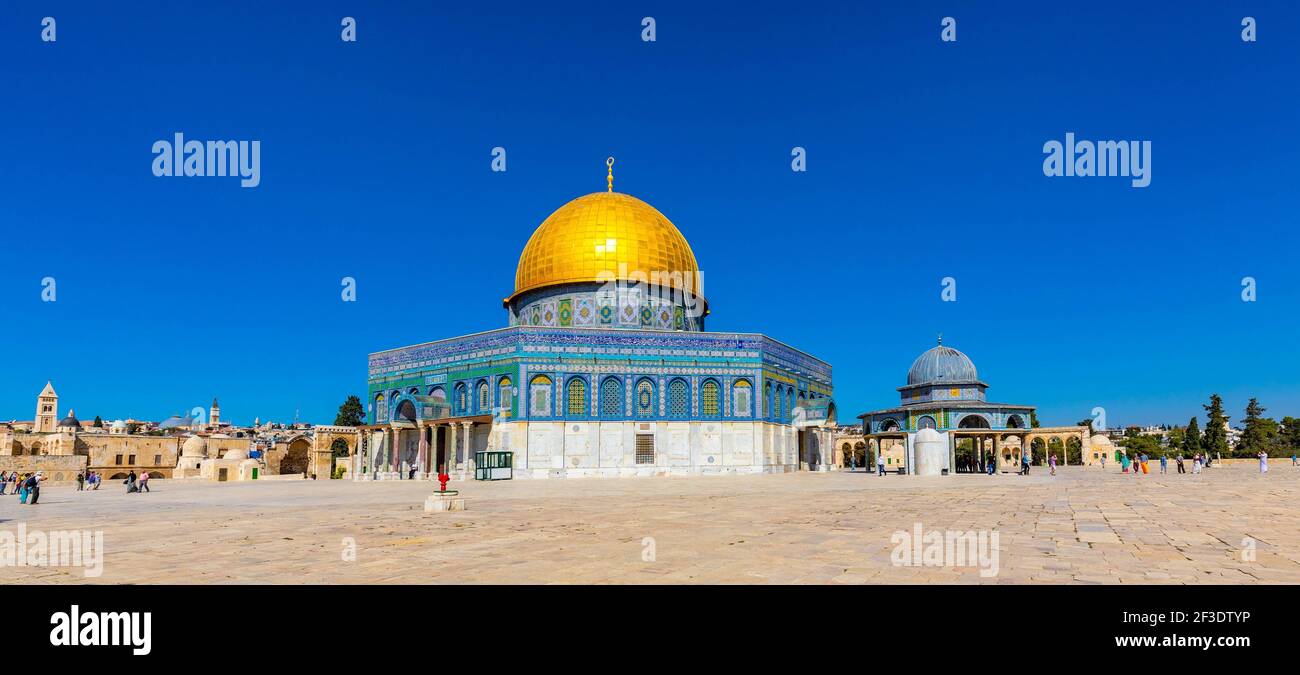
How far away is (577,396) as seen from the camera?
124ft

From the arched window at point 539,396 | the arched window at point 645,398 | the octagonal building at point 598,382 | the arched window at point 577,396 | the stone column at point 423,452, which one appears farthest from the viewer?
the stone column at point 423,452

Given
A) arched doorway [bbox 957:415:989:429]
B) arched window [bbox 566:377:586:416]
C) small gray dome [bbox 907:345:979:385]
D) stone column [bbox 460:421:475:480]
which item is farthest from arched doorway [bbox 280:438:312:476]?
arched doorway [bbox 957:415:989:429]

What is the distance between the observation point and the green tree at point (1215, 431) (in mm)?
65375

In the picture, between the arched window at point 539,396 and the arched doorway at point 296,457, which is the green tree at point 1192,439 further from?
the arched doorway at point 296,457

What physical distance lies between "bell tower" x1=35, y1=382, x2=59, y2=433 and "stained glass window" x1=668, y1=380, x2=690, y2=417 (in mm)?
89788

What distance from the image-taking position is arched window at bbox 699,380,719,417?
3909 centimetres

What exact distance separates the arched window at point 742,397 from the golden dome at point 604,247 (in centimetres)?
775

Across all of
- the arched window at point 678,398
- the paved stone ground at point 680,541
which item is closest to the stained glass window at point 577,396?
the arched window at point 678,398

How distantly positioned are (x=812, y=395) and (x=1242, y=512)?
3386 cm

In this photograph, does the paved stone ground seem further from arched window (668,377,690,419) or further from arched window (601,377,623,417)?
arched window (668,377,690,419)

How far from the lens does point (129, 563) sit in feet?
26.0
